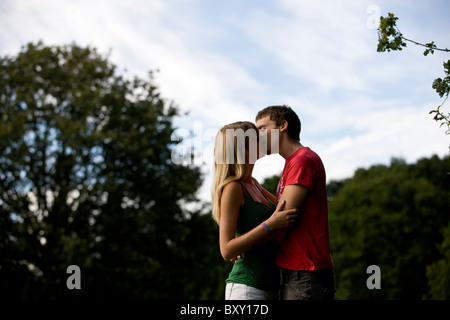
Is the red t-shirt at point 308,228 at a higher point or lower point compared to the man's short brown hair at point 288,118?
lower

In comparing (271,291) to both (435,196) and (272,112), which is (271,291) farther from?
(435,196)

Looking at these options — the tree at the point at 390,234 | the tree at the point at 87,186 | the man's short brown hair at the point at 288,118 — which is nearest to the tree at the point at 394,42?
the man's short brown hair at the point at 288,118

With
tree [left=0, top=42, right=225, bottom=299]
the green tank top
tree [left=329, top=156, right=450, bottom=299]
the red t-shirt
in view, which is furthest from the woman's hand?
tree [left=329, top=156, right=450, bottom=299]

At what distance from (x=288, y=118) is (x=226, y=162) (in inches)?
26.2

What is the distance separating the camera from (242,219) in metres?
3.64

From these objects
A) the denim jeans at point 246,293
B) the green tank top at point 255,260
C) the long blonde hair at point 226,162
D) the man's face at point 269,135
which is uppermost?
the man's face at point 269,135

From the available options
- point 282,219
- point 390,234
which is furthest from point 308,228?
point 390,234

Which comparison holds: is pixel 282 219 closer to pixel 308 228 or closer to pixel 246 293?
pixel 308 228

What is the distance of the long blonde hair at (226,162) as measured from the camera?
361 cm

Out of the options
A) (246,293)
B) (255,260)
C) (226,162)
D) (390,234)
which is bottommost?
(246,293)

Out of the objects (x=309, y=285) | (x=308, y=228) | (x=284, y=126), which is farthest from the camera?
(x=284, y=126)

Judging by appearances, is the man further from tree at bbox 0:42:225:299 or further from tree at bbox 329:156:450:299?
tree at bbox 329:156:450:299

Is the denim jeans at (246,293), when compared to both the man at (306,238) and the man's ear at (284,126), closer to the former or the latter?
the man at (306,238)
